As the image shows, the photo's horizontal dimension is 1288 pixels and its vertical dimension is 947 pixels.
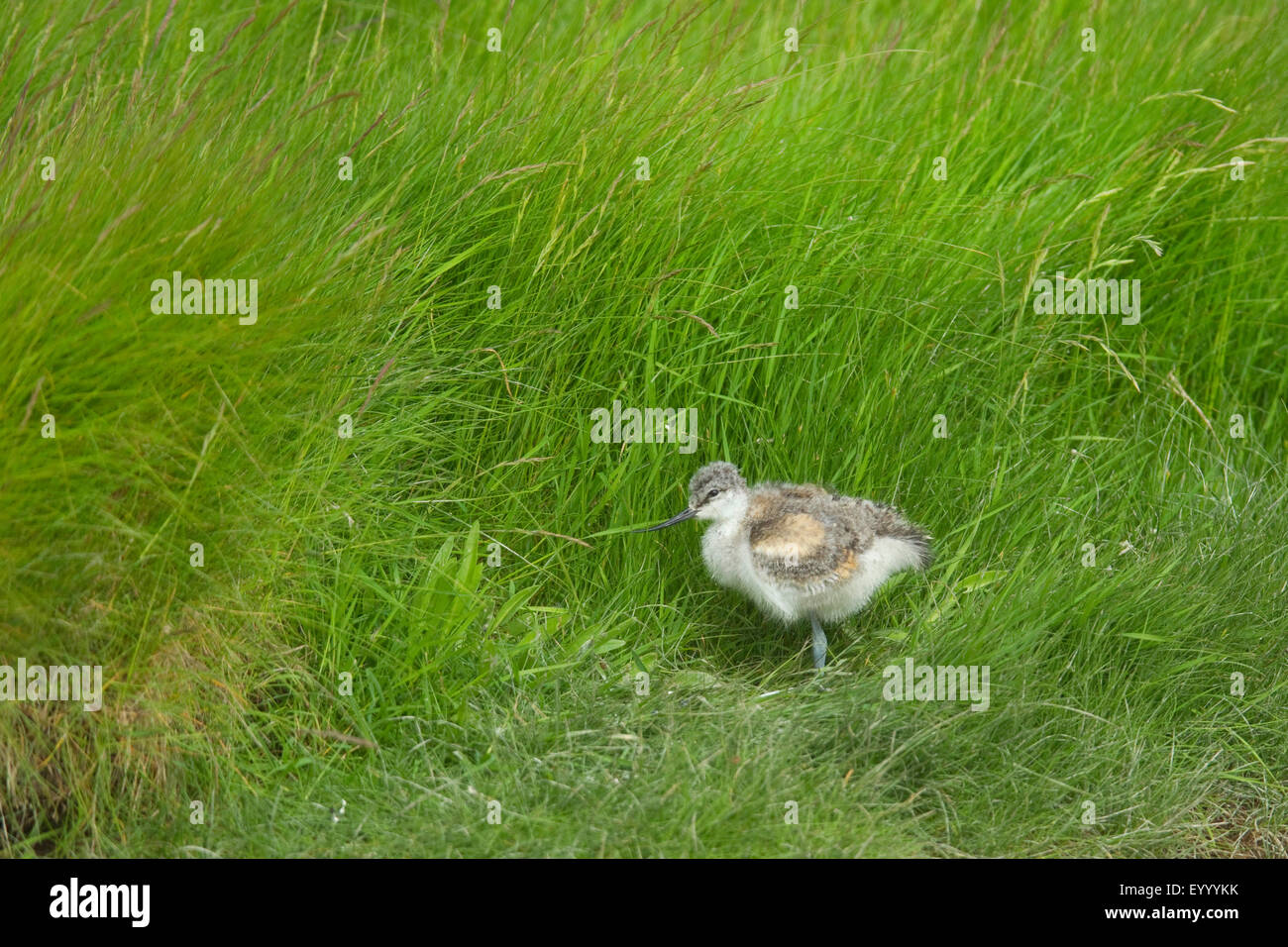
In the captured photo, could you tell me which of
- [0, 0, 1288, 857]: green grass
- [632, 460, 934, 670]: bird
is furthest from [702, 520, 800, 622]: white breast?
[0, 0, 1288, 857]: green grass

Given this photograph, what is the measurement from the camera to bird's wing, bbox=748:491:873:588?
14.6 ft

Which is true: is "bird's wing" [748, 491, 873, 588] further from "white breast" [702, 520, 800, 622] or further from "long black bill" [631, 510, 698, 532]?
"long black bill" [631, 510, 698, 532]

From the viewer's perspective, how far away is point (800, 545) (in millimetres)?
4453

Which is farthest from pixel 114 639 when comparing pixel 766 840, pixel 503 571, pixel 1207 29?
pixel 1207 29

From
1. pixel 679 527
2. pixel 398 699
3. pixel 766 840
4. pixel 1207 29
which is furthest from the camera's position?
pixel 1207 29

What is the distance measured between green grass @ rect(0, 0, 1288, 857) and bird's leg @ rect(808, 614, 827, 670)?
0.41ft

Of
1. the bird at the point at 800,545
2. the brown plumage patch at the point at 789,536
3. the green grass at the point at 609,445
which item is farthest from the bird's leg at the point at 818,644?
the brown plumage patch at the point at 789,536

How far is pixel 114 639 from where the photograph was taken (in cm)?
388

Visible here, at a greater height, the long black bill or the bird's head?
the bird's head

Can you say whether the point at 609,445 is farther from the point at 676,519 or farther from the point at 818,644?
the point at 818,644

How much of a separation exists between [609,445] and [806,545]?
888 millimetres

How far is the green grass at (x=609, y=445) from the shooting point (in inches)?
152

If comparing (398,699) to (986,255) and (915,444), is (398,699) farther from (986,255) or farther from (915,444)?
(986,255)

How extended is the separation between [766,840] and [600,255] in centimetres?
236
